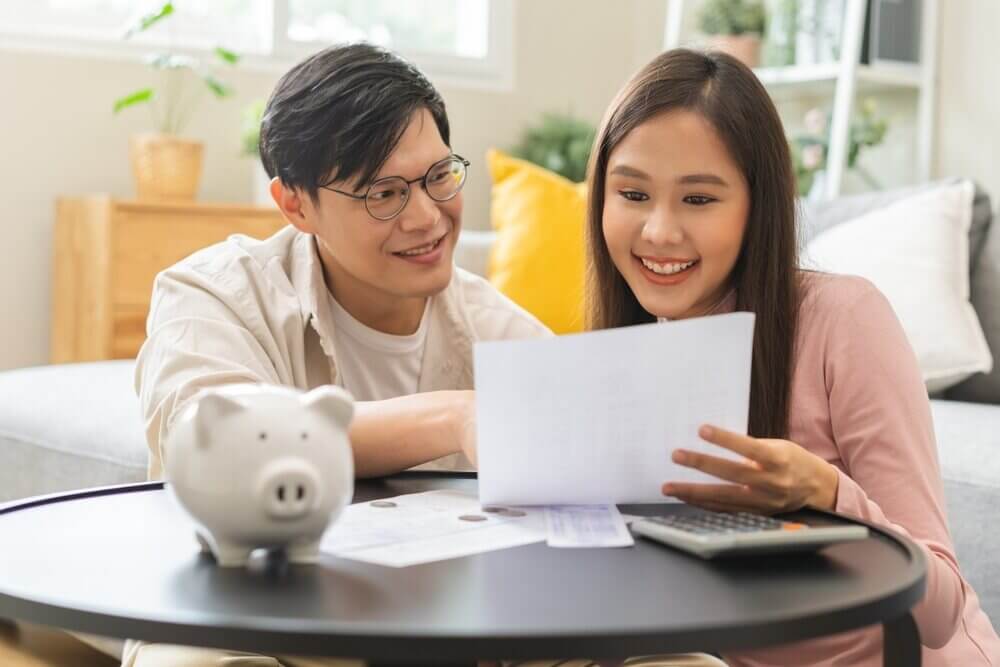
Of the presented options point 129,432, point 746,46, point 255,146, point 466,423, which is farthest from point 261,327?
point 746,46

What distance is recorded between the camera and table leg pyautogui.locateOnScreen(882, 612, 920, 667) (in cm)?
86

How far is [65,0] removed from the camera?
3447 mm

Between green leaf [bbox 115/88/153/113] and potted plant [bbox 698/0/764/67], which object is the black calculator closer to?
green leaf [bbox 115/88/153/113]

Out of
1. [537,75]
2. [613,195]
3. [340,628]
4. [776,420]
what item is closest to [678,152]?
[613,195]

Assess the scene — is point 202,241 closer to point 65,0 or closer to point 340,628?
point 65,0

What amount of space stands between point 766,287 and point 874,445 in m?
0.22

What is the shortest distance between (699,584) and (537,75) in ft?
11.4

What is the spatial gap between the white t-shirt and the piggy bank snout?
2.50 feet

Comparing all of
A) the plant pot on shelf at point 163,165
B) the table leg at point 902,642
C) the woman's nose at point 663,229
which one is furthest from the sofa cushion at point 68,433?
the table leg at point 902,642

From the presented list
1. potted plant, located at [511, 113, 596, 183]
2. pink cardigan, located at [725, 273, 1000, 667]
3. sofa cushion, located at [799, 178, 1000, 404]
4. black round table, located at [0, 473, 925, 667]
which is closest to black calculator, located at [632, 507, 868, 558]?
black round table, located at [0, 473, 925, 667]

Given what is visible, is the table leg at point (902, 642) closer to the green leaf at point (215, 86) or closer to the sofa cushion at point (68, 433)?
the sofa cushion at point (68, 433)

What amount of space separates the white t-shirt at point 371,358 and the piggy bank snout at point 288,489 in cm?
76

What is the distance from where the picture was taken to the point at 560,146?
12.8 ft

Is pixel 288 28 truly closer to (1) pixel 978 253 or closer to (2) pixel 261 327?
(1) pixel 978 253
